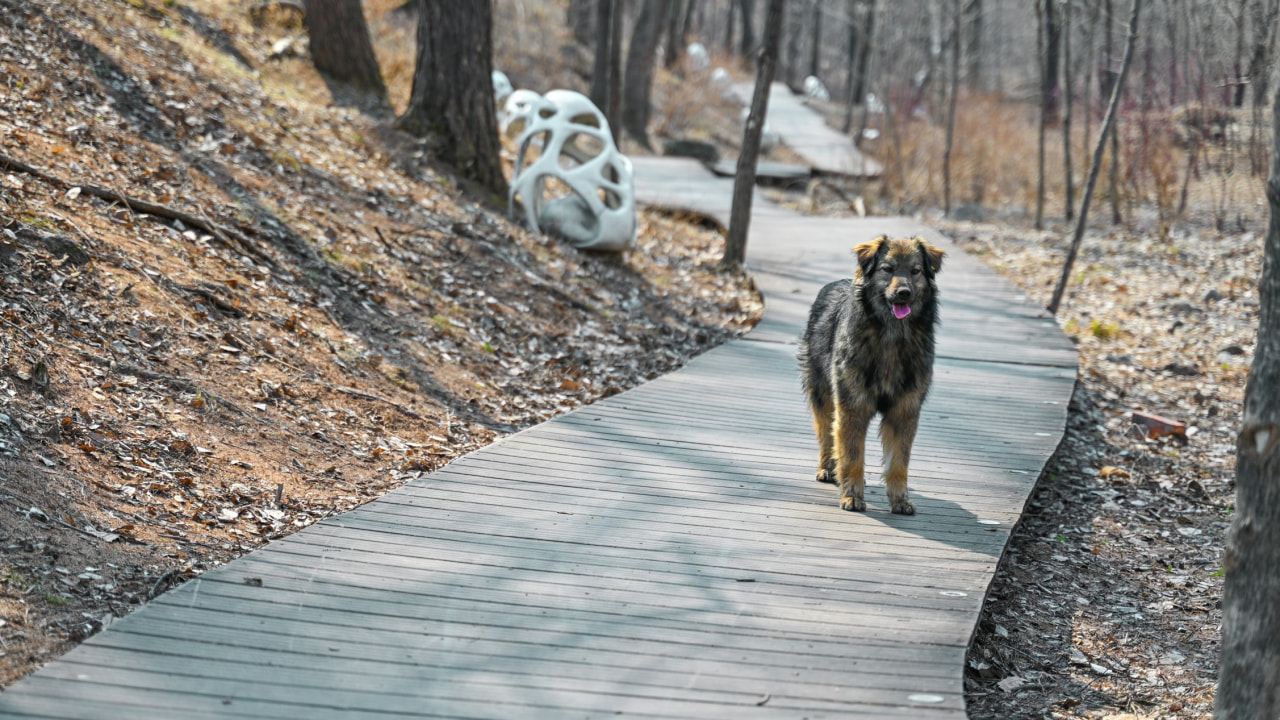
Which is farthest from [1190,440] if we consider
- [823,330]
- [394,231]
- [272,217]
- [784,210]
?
[784,210]

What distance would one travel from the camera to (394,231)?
1001 cm

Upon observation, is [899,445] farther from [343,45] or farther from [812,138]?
[812,138]

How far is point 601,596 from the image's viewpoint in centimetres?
439

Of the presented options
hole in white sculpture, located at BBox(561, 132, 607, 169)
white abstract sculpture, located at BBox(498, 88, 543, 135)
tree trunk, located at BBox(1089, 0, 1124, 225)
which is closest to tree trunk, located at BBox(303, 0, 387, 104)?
white abstract sculpture, located at BBox(498, 88, 543, 135)

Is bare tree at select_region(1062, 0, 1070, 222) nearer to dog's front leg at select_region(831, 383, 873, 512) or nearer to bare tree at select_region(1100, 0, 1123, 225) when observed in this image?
bare tree at select_region(1100, 0, 1123, 225)

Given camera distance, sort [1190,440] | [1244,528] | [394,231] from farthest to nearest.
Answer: [394,231] < [1190,440] < [1244,528]

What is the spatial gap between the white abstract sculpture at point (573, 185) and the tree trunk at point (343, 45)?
8.55 ft

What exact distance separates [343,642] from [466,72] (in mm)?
9370

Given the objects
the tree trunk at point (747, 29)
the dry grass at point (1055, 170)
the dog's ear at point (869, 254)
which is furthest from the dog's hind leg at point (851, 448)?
the tree trunk at point (747, 29)

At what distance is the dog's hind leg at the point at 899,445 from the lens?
5.34 m

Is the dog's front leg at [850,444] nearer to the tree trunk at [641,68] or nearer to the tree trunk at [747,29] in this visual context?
the tree trunk at [641,68]

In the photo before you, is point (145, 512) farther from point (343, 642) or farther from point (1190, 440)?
Result: point (1190, 440)

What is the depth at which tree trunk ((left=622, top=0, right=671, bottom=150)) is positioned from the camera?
23234mm

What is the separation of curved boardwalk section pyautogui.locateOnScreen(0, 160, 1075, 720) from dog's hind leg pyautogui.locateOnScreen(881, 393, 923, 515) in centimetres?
12
